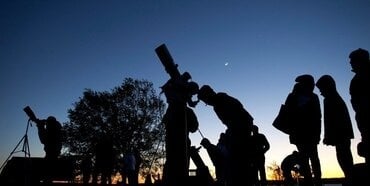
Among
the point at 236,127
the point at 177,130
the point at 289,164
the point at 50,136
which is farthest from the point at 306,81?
the point at 50,136

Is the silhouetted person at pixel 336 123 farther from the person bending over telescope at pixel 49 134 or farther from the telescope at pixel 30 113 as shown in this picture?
the telescope at pixel 30 113

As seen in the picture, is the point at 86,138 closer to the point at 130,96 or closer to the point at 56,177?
the point at 130,96

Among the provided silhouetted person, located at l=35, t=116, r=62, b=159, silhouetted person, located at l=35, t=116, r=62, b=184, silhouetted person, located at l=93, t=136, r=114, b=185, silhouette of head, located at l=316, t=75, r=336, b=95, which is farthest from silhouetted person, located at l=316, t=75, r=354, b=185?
silhouetted person, located at l=93, t=136, r=114, b=185

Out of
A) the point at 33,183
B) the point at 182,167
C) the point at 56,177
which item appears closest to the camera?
the point at 182,167

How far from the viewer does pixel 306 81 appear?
499cm

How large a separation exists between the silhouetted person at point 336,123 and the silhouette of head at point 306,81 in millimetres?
139

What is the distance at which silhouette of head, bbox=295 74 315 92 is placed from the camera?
4.97 m

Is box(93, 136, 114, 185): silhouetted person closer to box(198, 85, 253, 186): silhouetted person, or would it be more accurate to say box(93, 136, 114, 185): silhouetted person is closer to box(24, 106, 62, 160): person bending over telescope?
box(24, 106, 62, 160): person bending over telescope

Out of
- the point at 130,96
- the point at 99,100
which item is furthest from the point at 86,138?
the point at 130,96

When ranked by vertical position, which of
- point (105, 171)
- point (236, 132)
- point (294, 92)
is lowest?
point (105, 171)

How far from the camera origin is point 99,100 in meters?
34.7

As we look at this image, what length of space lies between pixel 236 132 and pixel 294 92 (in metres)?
1.55

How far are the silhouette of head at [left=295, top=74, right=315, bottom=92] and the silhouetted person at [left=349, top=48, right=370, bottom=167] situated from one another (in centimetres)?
69

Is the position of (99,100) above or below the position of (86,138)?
above
